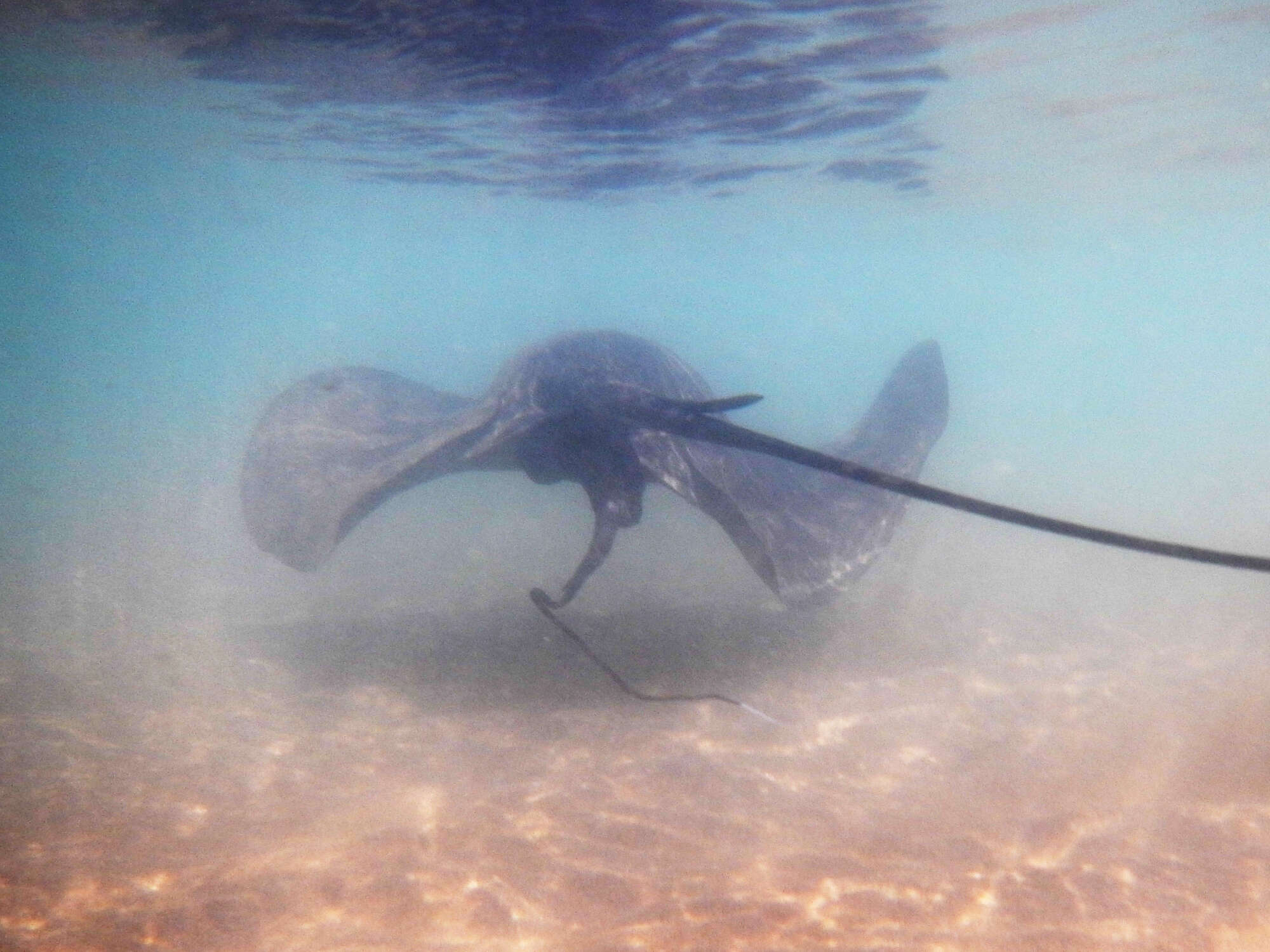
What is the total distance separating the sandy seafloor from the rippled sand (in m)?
0.02

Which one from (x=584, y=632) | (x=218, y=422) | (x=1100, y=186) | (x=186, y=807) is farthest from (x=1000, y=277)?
(x=186, y=807)

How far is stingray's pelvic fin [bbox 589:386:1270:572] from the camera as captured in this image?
2.55m

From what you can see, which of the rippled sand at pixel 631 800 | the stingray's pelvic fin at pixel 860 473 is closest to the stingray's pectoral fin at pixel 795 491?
the stingray's pelvic fin at pixel 860 473

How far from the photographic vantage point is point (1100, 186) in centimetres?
2684

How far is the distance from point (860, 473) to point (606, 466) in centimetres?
347

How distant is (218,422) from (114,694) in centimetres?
3615

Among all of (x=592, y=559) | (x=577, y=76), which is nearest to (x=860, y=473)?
(x=592, y=559)

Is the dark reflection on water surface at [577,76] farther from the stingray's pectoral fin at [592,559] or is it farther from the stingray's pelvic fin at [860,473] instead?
the stingray's pectoral fin at [592,559]

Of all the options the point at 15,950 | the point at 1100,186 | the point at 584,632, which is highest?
the point at 1100,186

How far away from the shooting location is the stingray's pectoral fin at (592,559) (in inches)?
222

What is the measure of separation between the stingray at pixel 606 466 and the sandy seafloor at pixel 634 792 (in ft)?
3.39

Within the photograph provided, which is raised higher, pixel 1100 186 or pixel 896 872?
pixel 1100 186

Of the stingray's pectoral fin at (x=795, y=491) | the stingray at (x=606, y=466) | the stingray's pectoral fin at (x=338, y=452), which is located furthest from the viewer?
the stingray's pectoral fin at (x=338, y=452)

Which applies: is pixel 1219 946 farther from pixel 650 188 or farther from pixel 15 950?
pixel 650 188
